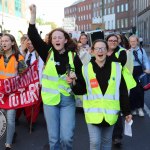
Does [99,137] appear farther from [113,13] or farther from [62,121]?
[113,13]

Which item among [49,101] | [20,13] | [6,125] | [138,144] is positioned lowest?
[138,144]

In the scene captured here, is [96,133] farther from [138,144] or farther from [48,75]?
[138,144]

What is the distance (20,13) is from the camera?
163ft

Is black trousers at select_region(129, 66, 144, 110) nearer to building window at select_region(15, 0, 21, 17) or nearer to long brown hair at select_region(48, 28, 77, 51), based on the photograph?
long brown hair at select_region(48, 28, 77, 51)

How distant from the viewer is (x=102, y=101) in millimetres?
4438

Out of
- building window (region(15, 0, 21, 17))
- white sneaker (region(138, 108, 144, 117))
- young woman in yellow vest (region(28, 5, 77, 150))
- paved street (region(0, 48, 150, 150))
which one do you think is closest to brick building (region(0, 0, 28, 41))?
building window (region(15, 0, 21, 17))

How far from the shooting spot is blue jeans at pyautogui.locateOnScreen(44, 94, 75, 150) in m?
4.81

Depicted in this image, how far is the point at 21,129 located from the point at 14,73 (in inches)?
70.4

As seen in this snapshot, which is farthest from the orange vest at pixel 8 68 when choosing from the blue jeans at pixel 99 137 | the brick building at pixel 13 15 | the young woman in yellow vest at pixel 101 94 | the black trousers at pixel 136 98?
the brick building at pixel 13 15

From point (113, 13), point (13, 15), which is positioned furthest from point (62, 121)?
point (113, 13)

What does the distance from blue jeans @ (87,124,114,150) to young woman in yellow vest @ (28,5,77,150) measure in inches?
16.4

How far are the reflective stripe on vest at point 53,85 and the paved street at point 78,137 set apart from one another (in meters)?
1.75

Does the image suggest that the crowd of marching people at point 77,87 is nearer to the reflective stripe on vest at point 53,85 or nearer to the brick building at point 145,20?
the reflective stripe on vest at point 53,85

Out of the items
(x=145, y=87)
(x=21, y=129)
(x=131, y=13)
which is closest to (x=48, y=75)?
(x=21, y=129)
